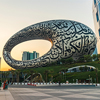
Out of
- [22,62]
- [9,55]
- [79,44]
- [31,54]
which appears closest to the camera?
[79,44]

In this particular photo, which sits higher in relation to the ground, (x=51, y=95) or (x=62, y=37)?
(x=62, y=37)

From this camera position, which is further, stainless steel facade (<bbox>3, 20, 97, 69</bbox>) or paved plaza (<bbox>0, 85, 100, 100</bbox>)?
stainless steel facade (<bbox>3, 20, 97, 69</bbox>)

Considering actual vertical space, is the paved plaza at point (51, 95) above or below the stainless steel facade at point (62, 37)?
below

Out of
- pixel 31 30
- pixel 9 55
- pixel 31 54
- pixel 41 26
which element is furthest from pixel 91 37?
pixel 31 54

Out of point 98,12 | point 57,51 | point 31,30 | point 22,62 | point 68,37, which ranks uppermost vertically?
point 98,12

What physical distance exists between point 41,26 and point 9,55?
932 inches

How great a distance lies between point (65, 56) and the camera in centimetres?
6119

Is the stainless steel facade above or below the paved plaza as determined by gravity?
above

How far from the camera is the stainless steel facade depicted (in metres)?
58.7

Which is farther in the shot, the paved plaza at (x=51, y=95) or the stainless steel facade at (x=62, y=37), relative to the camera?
the stainless steel facade at (x=62, y=37)

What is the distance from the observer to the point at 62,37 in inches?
2333

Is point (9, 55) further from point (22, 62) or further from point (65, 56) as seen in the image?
point (65, 56)

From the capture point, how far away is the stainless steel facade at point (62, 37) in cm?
5869

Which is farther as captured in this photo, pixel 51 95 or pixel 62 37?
pixel 62 37
